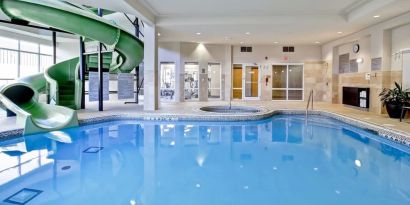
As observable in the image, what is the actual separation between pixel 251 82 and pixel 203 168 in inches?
430

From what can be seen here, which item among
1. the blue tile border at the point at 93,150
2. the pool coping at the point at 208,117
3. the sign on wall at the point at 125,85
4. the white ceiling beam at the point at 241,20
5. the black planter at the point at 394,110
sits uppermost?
the white ceiling beam at the point at 241,20

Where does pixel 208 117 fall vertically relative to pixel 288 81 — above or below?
below

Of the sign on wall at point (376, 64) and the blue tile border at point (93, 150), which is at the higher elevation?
the sign on wall at point (376, 64)

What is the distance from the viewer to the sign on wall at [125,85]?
10.2 m

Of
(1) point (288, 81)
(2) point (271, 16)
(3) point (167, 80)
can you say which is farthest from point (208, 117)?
(1) point (288, 81)

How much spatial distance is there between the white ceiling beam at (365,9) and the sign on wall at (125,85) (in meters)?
7.30

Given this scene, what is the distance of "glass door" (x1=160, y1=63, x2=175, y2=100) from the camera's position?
13719 mm

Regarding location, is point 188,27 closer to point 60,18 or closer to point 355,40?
point 60,18

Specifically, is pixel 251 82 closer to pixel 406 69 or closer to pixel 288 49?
pixel 288 49

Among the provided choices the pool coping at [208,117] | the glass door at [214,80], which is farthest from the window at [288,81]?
the pool coping at [208,117]

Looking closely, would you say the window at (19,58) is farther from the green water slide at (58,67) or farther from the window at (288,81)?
the window at (288,81)

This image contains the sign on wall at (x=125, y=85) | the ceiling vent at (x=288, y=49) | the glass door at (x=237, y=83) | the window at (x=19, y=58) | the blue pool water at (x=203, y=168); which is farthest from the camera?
the glass door at (x=237, y=83)

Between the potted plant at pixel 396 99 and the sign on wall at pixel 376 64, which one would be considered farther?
the sign on wall at pixel 376 64

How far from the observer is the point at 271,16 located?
8625mm
